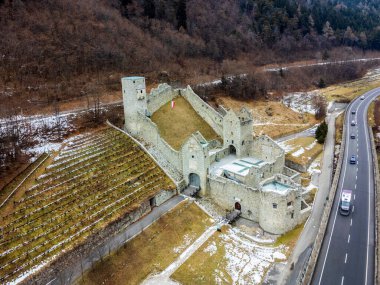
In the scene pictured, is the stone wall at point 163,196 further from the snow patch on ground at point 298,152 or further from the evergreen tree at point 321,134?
the evergreen tree at point 321,134

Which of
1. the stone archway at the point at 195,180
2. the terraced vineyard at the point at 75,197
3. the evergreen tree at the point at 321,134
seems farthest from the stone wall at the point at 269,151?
the evergreen tree at the point at 321,134

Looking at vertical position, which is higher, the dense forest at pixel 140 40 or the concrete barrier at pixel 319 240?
the dense forest at pixel 140 40

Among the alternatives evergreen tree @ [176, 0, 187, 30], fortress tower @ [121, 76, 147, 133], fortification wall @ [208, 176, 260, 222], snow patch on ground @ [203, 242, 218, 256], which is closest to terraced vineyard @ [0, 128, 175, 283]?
fortress tower @ [121, 76, 147, 133]

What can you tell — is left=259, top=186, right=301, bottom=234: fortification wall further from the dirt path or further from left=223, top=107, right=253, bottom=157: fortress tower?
left=223, top=107, right=253, bottom=157: fortress tower

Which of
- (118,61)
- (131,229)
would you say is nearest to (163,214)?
(131,229)

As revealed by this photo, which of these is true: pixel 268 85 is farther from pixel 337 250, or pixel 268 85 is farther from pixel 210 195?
pixel 337 250
